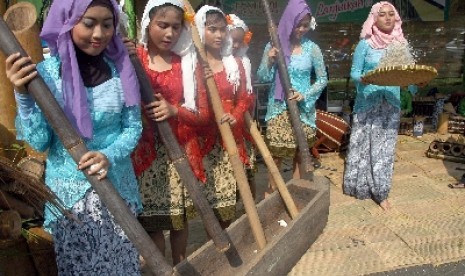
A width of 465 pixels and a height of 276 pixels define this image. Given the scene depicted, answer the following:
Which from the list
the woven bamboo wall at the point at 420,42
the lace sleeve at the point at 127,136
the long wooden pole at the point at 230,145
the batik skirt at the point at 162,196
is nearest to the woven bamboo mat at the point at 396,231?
the long wooden pole at the point at 230,145

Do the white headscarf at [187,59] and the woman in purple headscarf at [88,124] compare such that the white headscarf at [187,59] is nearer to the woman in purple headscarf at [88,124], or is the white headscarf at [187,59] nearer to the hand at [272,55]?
the woman in purple headscarf at [88,124]

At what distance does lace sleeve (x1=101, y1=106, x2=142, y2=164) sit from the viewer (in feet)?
6.98

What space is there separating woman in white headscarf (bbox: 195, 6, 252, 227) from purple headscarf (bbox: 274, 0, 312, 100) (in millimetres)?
913

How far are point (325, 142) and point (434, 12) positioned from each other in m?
4.48

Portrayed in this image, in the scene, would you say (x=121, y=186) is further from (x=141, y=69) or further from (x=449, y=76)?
(x=449, y=76)

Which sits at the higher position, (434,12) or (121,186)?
(434,12)

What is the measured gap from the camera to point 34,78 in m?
1.67

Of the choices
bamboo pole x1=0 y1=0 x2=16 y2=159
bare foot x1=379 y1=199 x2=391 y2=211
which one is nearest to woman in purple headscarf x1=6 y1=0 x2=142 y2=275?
bamboo pole x1=0 y1=0 x2=16 y2=159

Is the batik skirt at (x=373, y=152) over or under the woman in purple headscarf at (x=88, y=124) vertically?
under

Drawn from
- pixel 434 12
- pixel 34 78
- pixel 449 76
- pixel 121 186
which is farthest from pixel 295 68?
pixel 449 76

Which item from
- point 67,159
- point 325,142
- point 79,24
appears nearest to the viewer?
point 79,24

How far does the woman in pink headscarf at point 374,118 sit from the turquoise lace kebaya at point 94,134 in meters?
2.60

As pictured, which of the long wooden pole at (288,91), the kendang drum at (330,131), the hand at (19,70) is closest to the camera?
the hand at (19,70)

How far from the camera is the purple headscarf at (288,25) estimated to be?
13.4 ft
